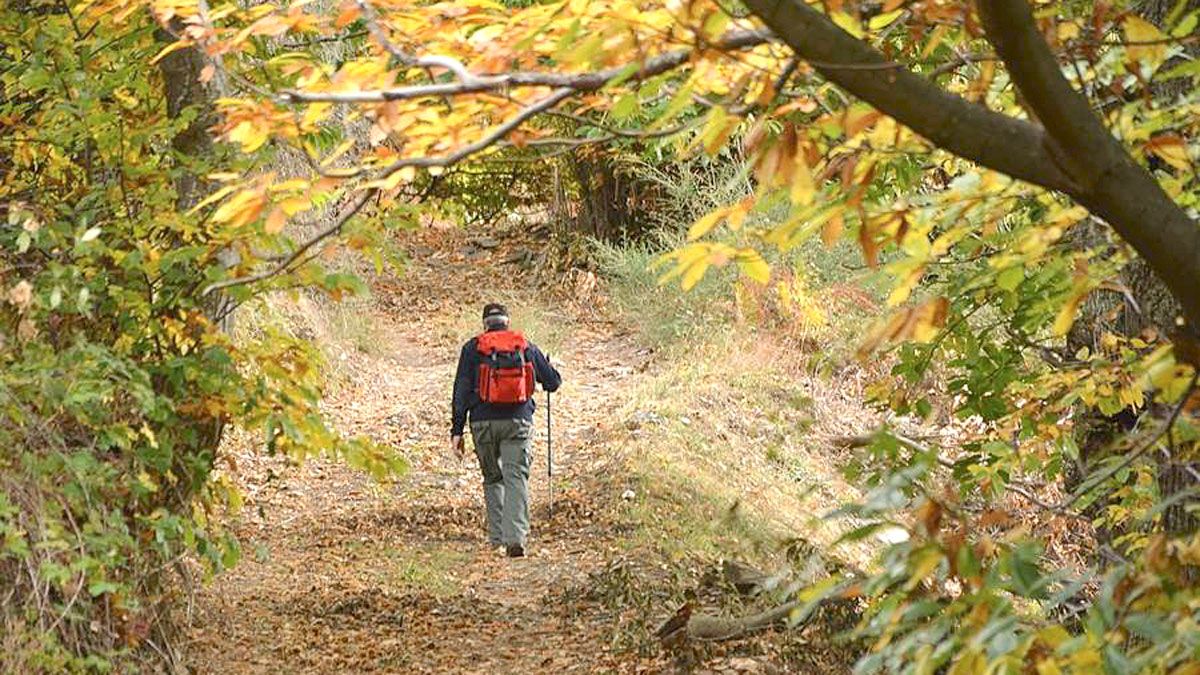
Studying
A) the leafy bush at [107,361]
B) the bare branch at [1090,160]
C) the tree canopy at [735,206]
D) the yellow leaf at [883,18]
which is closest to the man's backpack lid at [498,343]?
the tree canopy at [735,206]

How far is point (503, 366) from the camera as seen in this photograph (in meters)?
10.8

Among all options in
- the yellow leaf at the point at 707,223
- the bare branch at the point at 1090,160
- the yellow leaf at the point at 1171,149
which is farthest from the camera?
the yellow leaf at the point at 1171,149

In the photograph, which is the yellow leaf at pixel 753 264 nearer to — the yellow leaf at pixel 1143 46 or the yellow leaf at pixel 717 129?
the yellow leaf at pixel 717 129

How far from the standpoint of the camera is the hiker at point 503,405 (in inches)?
427

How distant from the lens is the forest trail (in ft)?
27.9

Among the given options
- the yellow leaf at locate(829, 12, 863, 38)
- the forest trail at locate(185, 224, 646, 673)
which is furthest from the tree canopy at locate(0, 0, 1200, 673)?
the forest trail at locate(185, 224, 646, 673)

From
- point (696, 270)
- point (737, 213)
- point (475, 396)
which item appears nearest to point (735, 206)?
point (737, 213)

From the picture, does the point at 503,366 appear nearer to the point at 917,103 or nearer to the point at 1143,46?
the point at 1143,46

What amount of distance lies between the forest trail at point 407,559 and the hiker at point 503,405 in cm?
36

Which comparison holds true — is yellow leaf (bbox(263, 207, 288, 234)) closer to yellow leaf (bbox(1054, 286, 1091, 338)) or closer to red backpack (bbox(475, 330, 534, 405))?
yellow leaf (bbox(1054, 286, 1091, 338))

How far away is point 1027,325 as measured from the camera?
551 centimetres

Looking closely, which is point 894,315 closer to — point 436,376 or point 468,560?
point 468,560

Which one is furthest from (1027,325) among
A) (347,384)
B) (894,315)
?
(347,384)

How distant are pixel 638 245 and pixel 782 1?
21.1 metres
